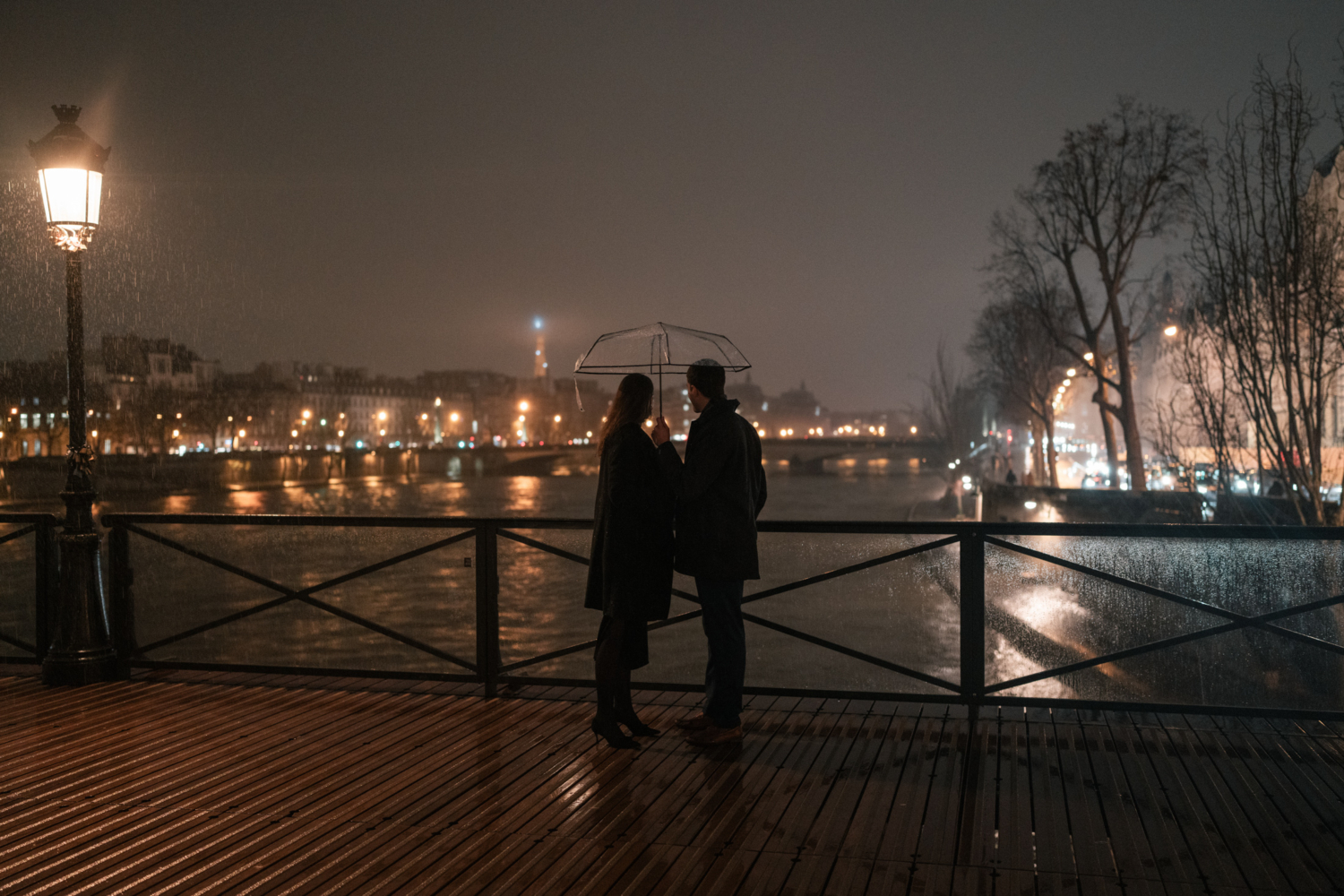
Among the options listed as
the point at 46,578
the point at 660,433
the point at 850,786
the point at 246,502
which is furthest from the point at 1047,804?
the point at 246,502

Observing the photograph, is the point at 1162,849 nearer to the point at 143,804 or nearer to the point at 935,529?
the point at 935,529

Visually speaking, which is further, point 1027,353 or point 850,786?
point 1027,353

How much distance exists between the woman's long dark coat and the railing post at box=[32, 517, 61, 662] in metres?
4.47

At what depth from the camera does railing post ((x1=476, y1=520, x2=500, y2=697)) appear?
6254mm

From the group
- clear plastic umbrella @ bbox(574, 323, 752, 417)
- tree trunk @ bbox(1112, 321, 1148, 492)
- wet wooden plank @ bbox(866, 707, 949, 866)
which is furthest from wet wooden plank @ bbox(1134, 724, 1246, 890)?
tree trunk @ bbox(1112, 321, 1148, 492)

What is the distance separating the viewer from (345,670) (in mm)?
6719

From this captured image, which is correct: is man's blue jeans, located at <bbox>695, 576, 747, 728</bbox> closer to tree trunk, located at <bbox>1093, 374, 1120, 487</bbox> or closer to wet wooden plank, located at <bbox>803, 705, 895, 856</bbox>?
wet wooden plank, located at <bbox>803, 705, 895, 856</bbox>

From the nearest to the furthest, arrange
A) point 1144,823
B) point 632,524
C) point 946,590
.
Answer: point 1144,823 < point 632,524 < point 946,590

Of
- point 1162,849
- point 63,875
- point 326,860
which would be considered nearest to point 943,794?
point 1162,849

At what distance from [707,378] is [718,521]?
0.70m

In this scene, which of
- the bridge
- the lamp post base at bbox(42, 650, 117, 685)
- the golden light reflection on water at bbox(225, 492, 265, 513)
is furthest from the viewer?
the bridge

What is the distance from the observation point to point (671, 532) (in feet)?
16.8

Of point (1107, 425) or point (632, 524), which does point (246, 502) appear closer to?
point (1107, 425)

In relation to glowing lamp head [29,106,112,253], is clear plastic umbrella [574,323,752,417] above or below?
below
